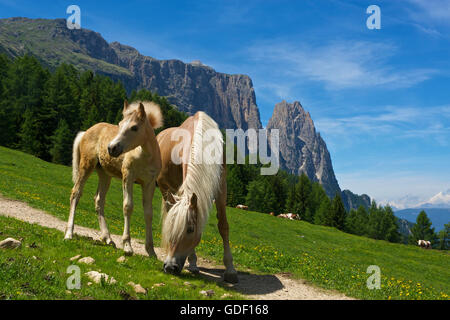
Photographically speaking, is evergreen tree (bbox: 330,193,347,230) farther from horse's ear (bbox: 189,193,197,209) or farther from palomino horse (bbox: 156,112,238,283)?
horse's ear (bbox: 189,193,197,209)

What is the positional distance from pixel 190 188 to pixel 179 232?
3.19ft

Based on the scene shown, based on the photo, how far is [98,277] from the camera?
239 inches

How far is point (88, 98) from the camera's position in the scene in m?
81.6

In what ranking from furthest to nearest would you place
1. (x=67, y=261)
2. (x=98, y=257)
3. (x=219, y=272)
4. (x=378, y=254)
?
(x=378, y=254) → (x=219, y=272) → (x=98, y=257) → (x=67, y=261)

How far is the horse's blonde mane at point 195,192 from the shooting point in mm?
6539

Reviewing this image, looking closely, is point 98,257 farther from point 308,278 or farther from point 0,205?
point 0,205

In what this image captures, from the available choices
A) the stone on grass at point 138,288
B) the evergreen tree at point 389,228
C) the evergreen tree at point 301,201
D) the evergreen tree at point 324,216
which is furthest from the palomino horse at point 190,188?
the evergreen tree at point 389,228

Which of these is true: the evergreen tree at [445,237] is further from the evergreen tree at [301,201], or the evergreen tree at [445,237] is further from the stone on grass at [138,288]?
the stone on grass at [138,288]

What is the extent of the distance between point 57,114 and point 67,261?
70.1 meters

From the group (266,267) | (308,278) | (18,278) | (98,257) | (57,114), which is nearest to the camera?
(18,278)

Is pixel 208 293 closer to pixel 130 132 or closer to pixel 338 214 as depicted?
pixel 130 132

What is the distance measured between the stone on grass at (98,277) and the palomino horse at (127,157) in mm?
1953

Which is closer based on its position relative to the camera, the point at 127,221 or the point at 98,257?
→ the point at 98,257

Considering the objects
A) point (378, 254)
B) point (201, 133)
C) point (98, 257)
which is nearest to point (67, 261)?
point (98, 257)
